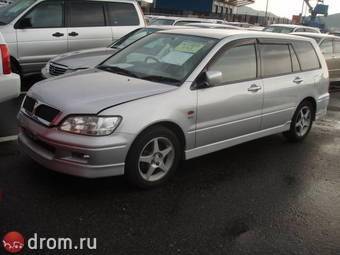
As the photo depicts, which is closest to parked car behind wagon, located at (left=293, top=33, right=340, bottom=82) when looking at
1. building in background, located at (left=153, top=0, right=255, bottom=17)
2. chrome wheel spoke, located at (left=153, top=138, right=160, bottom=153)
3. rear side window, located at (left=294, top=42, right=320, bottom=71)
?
rear side window, located at (left=294, top=42, right=320, bottom=71)

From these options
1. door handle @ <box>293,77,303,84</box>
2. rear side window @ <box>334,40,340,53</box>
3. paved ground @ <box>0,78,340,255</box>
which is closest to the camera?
paved ground @ <box>0,78,340,255</box>

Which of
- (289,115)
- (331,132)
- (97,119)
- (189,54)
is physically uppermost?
(189,54)

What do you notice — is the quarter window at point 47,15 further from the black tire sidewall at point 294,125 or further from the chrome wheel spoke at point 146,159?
the chrome wheel spoke at point 146,159

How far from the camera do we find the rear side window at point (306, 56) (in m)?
6.32

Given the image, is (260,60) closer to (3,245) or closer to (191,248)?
(191,248)

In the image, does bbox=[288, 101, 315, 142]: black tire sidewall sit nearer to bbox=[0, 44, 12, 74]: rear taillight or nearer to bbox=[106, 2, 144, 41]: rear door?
bbox=[0, 44, 12, 74]: rear taillight

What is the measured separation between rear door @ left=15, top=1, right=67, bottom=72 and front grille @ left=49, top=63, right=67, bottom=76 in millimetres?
1069

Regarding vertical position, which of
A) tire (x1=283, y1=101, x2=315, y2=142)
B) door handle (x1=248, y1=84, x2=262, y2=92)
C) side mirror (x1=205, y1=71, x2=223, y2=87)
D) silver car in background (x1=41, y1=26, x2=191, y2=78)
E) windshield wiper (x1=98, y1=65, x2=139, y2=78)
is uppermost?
side mirror (x1=205, y1=71, x2=223, y2=87)

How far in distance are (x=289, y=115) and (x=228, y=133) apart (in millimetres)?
1369

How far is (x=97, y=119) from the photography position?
13.1 ft

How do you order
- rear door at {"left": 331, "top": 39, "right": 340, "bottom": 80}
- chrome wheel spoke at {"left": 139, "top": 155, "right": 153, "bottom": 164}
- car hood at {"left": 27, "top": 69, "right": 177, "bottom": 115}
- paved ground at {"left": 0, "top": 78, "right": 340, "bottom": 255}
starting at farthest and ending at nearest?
rear door at {"left": 331, "top": 39, "right": 340, "bottom": 80}
chrome wheel spoke at {"left": 139, "top": 155, "right": 153, "bottom": 164}
car hood at {"left": 27, "top": 69, "right": 177, "bottom": 115}
paved ground at {"left": 0, "top": 78, "right": 340, "bottom": 255}

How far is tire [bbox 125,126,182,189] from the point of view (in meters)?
4.21

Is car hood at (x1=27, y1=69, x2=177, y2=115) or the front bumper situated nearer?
the front bumper

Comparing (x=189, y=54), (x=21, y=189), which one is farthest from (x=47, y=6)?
(x=21, y=189)
